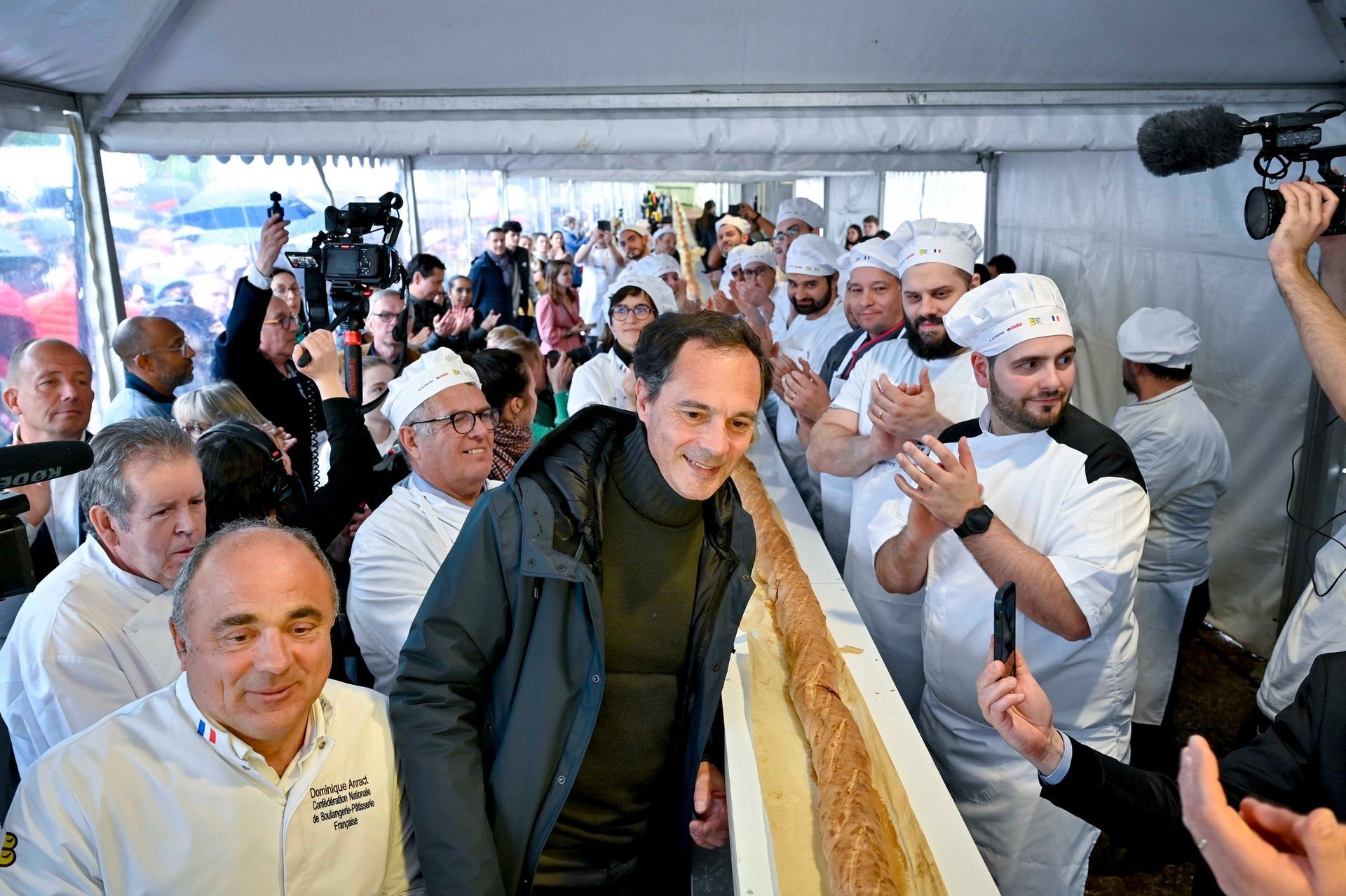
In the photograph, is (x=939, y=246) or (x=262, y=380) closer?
(x=939, y=246)

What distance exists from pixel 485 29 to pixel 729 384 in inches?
84.6

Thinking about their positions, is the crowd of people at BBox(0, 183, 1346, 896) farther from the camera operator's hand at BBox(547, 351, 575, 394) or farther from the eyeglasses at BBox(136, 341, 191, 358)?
the camera operator's hand at BBox(547, 351, 575, 394)

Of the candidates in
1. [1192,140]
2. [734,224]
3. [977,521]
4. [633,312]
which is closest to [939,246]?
[1192,140]

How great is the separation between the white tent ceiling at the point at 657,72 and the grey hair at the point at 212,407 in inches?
44.3

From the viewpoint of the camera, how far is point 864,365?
3307mm

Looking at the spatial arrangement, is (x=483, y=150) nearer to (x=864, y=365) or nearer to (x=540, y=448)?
(x=864, y=365)

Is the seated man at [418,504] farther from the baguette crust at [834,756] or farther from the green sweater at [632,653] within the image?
the baguette crust at [834,756]

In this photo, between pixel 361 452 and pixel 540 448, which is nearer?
pixel 540 448

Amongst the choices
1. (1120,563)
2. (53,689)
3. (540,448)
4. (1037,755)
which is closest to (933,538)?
Result: (1120,563)

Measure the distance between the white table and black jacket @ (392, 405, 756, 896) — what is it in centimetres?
33

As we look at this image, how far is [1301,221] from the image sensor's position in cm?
220

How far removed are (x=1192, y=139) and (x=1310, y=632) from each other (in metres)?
1.38

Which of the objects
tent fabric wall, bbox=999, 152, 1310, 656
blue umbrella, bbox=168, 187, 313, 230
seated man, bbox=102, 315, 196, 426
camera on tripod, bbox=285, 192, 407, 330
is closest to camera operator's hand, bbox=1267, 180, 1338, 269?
tent fabric wall, bbox=999, 152, 1310, 656

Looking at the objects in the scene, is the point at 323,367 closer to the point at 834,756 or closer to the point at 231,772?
the point at 231,772
